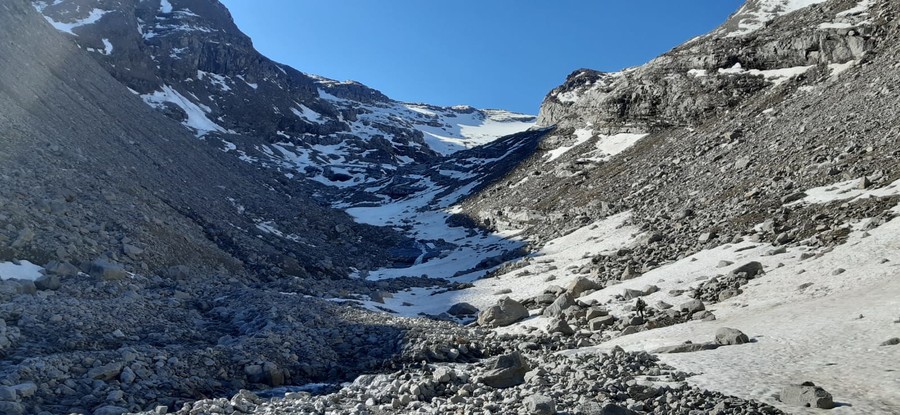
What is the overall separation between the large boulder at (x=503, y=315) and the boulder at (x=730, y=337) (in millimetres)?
9311

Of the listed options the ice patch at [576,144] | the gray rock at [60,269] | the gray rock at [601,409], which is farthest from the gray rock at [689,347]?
the ice patch at [576,144]

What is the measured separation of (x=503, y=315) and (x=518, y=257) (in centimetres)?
1546

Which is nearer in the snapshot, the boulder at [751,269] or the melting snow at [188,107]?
the boulder at [751,269]

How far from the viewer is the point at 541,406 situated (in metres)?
9.23

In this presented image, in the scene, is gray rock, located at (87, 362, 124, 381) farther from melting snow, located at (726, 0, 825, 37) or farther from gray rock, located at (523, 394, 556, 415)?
melting snow, located at (726, 0, 825, 37)

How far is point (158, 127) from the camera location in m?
56.2

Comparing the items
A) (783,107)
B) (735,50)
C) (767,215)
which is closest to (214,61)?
(735,50)

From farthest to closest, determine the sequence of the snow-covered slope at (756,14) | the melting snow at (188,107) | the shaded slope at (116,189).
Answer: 1. the melting snow at (188,107)
2. the snow-covered slope at (756,14)
3. the shaded slope at (116,189)

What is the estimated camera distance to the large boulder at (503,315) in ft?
69.3

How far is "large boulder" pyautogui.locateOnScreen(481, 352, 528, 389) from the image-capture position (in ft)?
37.6

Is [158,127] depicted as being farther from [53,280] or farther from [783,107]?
[783,107]

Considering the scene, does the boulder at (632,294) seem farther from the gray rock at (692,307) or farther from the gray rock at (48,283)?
the gray rock at (48,283)

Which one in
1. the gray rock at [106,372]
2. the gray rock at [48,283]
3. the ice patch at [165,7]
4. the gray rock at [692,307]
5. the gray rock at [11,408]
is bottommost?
the gray rock at [692,307]

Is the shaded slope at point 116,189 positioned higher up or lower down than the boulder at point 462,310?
higher up
